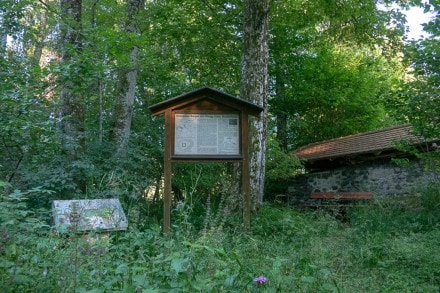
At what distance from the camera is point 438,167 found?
979 cm

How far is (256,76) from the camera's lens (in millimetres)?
9273

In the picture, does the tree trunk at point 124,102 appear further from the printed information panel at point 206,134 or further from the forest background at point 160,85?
the printed information panel at point 206,134

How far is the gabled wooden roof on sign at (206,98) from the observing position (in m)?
7.27

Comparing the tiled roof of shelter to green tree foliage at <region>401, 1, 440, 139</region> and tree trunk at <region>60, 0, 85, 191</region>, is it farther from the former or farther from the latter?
tree trunk at <region>60, 0, 85, 191</region>

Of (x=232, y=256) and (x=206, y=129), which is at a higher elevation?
(x=206, y=129)

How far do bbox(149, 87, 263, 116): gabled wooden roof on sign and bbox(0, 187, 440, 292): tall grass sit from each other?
188cm

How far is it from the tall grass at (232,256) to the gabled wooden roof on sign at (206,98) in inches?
74.1

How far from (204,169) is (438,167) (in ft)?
17.8

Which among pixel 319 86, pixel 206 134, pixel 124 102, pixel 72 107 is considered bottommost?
pixel 206 134

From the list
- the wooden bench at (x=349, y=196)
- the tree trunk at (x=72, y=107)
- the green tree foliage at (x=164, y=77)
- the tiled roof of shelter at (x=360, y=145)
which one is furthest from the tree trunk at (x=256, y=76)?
the tiled roof of shelter at (x=360, y=145)

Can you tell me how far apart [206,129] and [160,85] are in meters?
6.34

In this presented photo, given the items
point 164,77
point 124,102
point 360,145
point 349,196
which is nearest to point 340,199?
point 349,196

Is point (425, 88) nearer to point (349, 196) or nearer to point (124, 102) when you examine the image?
point (349, 196)

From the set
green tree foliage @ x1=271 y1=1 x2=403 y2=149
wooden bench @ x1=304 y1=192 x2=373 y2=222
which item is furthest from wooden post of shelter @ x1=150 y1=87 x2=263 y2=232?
green tree foliage @ x1=271 y1=1 x2=403 y2=149
